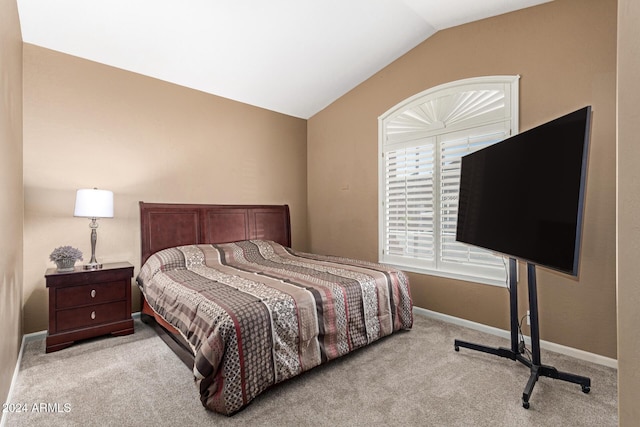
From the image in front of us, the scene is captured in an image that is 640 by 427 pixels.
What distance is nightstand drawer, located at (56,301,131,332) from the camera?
2639 mm

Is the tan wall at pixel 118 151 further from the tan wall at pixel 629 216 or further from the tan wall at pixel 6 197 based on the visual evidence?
the tan wall at pixel 629 216

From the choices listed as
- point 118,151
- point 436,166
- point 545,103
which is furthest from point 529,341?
point 118,151

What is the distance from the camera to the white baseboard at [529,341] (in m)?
2.36

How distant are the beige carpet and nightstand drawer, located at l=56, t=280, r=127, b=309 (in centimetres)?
38

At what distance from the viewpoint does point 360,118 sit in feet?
13.7

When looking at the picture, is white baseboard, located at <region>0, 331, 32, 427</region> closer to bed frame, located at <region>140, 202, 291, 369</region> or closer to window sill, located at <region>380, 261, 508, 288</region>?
bed frame, located at <region>140, 202, 291, 369</region>

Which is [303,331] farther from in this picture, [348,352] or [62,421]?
[62,421]

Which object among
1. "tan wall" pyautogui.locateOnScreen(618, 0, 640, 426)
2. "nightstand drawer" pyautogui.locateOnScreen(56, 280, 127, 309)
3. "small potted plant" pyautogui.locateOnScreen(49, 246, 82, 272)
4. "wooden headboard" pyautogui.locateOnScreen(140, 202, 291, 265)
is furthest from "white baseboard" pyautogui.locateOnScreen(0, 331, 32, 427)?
"tan wall" pyautogui.locateOnScreen(618, 0, 640, 426)

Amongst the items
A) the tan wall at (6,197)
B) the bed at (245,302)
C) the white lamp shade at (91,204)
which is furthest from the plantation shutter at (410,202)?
the tan wall at (6,197)

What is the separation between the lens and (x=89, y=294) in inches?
109

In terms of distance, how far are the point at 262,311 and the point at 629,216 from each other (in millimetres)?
1743

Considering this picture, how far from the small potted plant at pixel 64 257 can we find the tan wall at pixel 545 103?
10.0 feet

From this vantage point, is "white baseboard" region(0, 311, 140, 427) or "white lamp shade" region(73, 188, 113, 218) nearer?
"white baseboard" region(0, 311, 140, 427)

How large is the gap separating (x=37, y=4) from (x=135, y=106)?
108 centimetres
